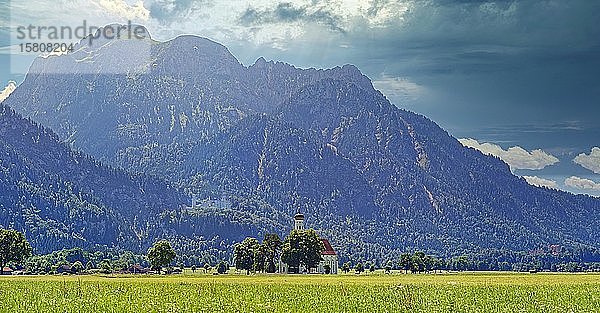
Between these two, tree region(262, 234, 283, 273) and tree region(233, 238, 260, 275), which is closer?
tree region(262, 234, 283, 273)

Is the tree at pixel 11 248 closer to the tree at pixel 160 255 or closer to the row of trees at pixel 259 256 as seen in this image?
the tree at pixel 160 255

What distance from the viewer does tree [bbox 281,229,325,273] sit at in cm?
18275

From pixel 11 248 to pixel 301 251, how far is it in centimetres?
6220

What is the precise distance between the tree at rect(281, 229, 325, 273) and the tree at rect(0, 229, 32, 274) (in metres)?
56.5

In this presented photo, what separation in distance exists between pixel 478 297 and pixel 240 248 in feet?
416

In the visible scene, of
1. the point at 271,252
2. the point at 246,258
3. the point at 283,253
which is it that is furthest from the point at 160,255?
the point at 283,253

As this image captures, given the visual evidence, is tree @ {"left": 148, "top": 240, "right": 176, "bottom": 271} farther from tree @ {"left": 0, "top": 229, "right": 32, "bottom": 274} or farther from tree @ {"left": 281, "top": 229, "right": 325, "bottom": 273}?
tree @ {"left": 0, "top": 229, "right": 32, "bottom": 274}

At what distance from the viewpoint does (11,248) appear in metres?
174

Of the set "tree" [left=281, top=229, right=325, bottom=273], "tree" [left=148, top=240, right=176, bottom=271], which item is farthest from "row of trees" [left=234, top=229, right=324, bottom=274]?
"tree" [left=148, top=240, right=176, bottom=271]

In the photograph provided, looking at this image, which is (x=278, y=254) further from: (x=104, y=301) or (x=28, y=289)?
(x=104, y=301)

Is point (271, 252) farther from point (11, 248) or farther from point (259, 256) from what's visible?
point (11, 248)

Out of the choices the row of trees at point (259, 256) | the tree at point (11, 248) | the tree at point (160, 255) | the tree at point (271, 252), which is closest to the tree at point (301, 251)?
the tree at point (271, 252)

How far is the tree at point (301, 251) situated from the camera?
183 meters

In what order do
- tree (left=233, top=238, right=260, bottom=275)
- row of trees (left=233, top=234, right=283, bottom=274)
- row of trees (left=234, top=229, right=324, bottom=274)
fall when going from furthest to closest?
tree (left=233, top=238, right=260, bottom=275) < row of trees (left=233, top=234, right=283, bottom=274) < row of trees (left=234, top=229, right=324, bottom=274)
